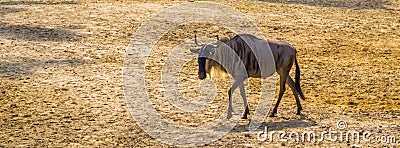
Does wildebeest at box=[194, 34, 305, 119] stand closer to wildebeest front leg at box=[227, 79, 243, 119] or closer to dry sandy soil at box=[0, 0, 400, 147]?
wildebeest front leg at box=[227, 79, 243, 119]

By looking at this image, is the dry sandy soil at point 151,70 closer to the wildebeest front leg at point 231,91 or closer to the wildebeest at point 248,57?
the wildebeest front leg at point 231,91

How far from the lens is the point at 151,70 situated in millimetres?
15172

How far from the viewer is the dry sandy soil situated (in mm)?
11555

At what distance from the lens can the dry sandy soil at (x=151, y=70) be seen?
37.9 ft

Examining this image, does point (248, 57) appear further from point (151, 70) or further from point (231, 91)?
point (151, 70)

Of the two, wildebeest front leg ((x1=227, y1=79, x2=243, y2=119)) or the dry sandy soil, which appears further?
wildebeest front leg ((x1=227, y1=79, x2=243, y2=119))

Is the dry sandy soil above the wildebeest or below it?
below

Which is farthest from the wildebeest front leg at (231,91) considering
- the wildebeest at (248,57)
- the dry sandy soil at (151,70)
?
the dry sandy soil at (151,70)

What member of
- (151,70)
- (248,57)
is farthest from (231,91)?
(151,70)

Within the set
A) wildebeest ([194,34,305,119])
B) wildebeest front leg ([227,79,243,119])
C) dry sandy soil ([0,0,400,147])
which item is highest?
wildebeest ([194,34,305,119])

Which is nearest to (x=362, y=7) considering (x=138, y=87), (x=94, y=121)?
(x=138, y=87)

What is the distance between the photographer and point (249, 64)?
12039 millimetres

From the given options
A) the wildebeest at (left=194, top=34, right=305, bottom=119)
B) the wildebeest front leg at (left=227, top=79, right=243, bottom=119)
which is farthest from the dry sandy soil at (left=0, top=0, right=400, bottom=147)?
the wildebeest at (left=194, top=34, right=305, bottom=119)

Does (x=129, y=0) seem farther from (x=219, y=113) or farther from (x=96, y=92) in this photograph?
(x=219, y=113)
